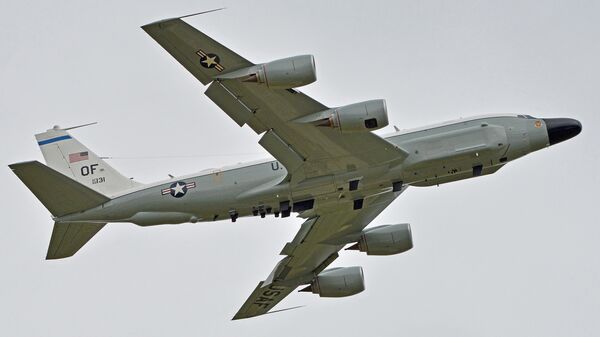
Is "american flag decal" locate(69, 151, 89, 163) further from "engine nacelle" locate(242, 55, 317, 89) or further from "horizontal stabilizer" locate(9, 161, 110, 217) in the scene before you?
"engine nacelle" locate(242, 55, 317, 89)

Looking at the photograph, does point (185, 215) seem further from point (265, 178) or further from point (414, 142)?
point (414, 142)

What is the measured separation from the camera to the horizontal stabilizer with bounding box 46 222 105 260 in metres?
47.0

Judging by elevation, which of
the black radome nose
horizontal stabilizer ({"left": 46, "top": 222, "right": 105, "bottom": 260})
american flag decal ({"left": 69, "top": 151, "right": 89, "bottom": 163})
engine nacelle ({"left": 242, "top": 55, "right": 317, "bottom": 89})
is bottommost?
horizontal stabilizer ({"left": 46, "top": 222, "right": 105, "bottom": 260})

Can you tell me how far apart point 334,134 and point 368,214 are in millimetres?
8402

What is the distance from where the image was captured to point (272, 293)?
54.5 m

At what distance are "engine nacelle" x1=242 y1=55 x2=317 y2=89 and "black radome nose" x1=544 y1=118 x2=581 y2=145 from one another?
11973 millimetres

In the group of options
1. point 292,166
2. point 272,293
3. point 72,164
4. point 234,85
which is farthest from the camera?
point 272,293

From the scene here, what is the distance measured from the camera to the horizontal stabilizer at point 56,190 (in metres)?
43.5

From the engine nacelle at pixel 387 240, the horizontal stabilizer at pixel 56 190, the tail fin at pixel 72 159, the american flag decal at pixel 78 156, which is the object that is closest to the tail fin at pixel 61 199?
the horizontal stabilizer at pixel 56 190

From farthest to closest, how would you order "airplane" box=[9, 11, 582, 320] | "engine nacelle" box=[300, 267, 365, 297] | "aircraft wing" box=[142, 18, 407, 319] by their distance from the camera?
"engine nacelle" box=[300, 267, 365, 297]
"airplane" box=[9, 11, 582, 320]
"aircraft wing" box=[142, 18, 407, 319]

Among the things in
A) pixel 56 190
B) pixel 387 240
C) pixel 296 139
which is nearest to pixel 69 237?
pixel 56 190

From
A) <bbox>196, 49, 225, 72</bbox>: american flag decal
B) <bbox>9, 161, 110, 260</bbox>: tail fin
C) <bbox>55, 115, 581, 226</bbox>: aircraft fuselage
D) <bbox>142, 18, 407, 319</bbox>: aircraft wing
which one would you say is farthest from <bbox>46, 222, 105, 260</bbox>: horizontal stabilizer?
<bbox>196, 49, 225, 72</bbox>: american flag decal

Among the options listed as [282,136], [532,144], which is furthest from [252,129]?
[532,144]

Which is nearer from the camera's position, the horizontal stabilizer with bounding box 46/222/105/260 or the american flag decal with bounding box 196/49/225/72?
the american flag decal with bounding box 196/49/225/72
